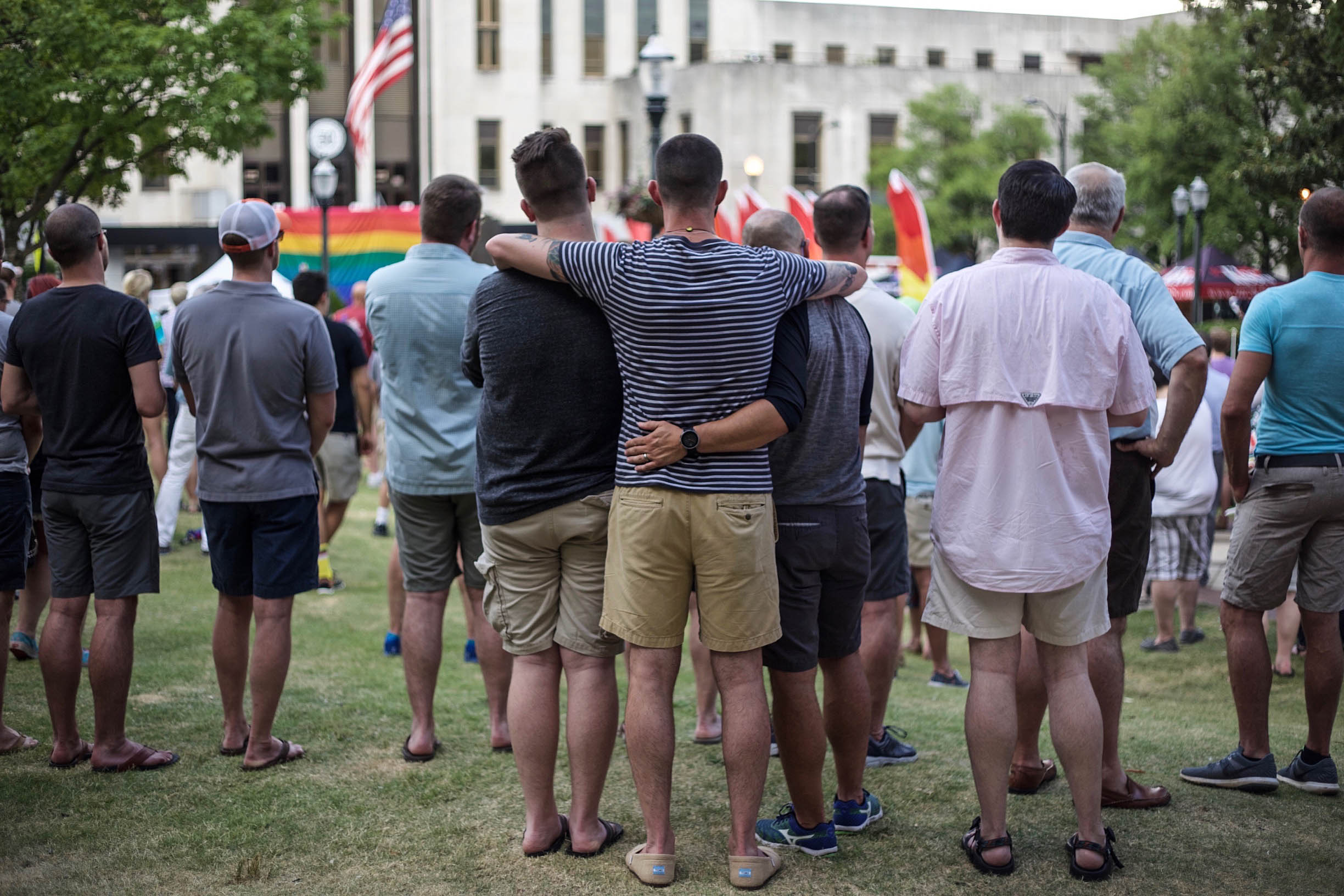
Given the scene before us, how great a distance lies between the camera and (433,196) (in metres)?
5.14

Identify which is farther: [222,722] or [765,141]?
[765,141]

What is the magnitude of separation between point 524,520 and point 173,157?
798 cm

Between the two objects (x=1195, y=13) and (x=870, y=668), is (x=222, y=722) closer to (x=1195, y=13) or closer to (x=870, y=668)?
(x=870, y=668)

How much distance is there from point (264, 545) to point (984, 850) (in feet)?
9.53

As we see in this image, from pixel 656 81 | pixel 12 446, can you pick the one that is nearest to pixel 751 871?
pixel 12 446

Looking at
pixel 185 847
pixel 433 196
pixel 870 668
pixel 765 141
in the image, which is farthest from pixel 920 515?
pixel 765 141

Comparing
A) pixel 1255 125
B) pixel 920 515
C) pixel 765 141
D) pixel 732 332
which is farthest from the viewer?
pixel 765 141

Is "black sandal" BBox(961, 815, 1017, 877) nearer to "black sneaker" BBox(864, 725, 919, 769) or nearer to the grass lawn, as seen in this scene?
the grass lawn

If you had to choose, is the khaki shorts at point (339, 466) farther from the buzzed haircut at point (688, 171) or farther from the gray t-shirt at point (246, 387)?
the buzzed haircut at point (688, 171)

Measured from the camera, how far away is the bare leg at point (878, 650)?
522cm

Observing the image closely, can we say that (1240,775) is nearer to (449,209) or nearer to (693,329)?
(693,329)

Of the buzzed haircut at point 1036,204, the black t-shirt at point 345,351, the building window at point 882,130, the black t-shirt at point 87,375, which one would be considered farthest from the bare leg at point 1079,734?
the building window at point 882,130

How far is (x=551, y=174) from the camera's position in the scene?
4070 millimetres

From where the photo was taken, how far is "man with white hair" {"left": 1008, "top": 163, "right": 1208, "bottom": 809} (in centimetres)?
431
